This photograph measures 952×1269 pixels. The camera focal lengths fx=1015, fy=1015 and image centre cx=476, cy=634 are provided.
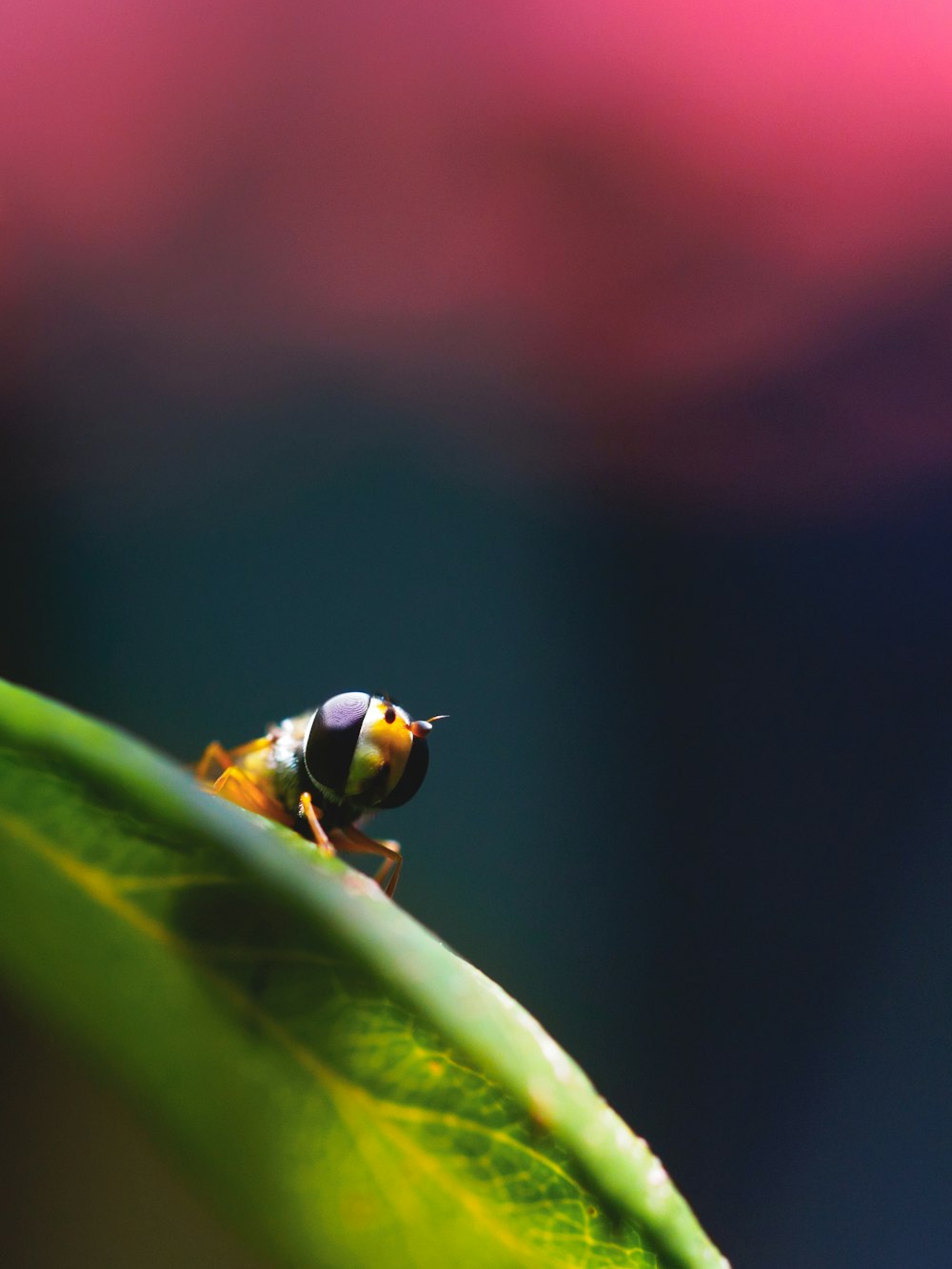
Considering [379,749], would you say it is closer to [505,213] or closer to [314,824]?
[314,824]

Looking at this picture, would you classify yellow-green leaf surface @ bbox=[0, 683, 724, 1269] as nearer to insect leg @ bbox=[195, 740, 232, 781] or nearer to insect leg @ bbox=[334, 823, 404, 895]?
insect leg @ bbox=[334, 823, 404, 895]

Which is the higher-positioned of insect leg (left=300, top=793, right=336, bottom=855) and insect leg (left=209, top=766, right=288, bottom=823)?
insect leg (left=300, top=793, right=336, bottom=855)

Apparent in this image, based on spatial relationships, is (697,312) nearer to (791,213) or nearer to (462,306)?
(791,213)

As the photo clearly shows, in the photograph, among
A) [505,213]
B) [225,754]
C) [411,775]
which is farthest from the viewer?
[505,213]

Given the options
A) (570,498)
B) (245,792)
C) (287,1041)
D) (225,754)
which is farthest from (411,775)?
(570,498)

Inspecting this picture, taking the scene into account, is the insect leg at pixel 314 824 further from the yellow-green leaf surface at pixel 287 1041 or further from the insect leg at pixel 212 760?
the yellow-green leaf surface at pixel 287 1041

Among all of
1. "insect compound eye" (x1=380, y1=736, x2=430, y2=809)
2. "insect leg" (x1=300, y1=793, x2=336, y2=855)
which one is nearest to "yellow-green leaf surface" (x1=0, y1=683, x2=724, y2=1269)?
"insect leg" (x1=300, y1=793, x2=336, y2=855)
